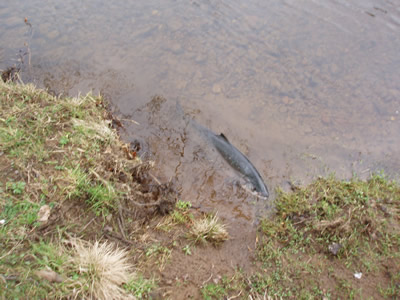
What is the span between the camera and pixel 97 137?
14.9ft

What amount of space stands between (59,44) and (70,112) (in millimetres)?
4079

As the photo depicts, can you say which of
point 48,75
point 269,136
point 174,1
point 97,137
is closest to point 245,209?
point 269,136

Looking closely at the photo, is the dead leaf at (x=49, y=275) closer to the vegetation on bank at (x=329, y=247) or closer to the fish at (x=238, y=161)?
the vegetation on bank at (x=329, y=247)

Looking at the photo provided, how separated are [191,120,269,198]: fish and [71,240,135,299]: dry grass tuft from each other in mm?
2722

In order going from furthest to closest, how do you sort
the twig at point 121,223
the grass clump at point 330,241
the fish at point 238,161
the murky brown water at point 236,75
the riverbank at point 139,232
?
the murky brown water at point 236,75 → the fish at point 238,161 → the twig at point 121,223 → the grass clump at point 330,241 → the riverbank at point 139,232

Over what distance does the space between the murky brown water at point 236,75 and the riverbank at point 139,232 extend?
33.3 inches

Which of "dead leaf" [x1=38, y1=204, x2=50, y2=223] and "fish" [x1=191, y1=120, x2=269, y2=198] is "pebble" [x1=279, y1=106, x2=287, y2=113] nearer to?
"fish" [x1=191, y1=120, x2=269, y2=198]

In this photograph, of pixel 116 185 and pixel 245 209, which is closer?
pixel 116 185

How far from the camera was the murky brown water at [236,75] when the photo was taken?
578 cm

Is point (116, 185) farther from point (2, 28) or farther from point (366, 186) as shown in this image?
point (2, 28)

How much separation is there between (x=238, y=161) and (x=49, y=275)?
12.0 feet

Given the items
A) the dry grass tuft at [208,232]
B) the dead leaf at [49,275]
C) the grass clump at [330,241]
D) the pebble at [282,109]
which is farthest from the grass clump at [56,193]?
the pebble at [282,109]

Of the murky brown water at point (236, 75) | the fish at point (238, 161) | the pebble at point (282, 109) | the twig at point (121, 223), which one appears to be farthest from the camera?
the pebble at point (282, 109)

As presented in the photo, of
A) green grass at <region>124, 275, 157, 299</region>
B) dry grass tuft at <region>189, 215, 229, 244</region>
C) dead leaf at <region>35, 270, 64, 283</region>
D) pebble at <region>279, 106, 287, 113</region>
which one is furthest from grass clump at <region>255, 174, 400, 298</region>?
pebble at <region>279, 106, 287, 113</region>
